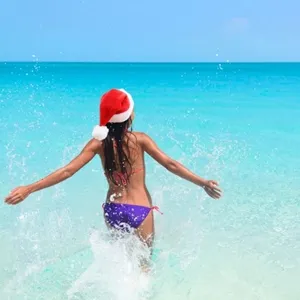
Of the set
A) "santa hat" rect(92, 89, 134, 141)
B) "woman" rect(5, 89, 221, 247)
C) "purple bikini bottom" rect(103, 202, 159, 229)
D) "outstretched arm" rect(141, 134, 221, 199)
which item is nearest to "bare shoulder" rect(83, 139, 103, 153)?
"woman" rect(5, 89, 221, 247)

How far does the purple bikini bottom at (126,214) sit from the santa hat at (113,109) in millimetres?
605

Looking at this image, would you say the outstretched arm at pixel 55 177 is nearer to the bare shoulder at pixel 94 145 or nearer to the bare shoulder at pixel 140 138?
the bare shoulder at pixel 94 145

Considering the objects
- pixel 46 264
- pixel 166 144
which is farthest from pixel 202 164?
pixel 46 264

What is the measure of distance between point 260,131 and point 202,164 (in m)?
4.95

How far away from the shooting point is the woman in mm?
3678

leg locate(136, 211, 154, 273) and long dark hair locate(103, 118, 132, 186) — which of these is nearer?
long dark hair locate(103, 118, 132, 186)

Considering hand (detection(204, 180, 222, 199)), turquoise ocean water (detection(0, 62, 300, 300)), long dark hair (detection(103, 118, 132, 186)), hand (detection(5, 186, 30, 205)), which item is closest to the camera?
hand (detection(5, 186, 30, 205))

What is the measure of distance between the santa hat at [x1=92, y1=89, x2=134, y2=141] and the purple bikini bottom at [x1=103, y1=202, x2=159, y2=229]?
61 centimetres

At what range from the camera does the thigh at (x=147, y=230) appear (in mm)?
4004

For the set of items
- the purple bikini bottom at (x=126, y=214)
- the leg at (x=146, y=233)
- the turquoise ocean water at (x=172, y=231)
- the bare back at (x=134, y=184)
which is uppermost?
the bare back at (x=134, y=184)

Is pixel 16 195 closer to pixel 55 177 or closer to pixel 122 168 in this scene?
pixel 55 177

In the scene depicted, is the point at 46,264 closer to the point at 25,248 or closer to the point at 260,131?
the point at 25,248

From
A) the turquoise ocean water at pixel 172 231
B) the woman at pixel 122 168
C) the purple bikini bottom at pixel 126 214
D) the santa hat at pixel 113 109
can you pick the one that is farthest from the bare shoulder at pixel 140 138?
the turquoise ocean water at pixel 172 231

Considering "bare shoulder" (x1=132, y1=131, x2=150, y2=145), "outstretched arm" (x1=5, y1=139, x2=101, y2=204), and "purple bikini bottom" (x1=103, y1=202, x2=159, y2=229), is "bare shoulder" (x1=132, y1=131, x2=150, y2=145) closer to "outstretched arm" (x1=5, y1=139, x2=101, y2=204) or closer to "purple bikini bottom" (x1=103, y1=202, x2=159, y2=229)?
"outstretched arm" (x1=5, y1=139, x2=101, y2=204)
